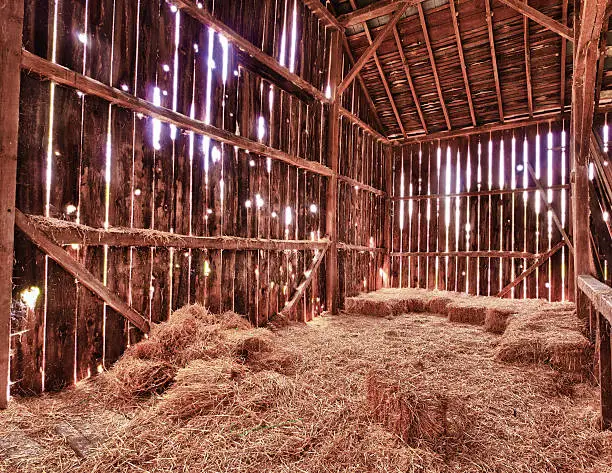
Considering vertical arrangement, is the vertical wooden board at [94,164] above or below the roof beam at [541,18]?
below

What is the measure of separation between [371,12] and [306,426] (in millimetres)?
7135

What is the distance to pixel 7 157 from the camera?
279 centimetres

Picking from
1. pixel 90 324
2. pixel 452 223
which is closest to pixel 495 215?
pixel 452 223

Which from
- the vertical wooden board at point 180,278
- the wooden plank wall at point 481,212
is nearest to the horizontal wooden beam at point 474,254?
the wooden plank wall at point 481,212

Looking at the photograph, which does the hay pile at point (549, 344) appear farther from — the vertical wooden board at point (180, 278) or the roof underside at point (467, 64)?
the roof underside at point (467, 64)

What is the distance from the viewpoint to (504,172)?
8453 mm

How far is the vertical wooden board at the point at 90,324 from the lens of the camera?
3361 mm

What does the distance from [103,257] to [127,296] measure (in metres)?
0.48

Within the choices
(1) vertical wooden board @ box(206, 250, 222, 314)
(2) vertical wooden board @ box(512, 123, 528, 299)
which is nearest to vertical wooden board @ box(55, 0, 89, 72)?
(1) vertical wooden board @ box(206, 250, 222, 314)

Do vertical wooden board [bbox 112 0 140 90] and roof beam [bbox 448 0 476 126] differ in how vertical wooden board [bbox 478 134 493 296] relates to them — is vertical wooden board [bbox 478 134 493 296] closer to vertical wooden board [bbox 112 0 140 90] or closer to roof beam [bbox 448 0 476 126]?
roof beam [bbox 448 0 476 126]

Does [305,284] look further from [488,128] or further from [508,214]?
[488,128]

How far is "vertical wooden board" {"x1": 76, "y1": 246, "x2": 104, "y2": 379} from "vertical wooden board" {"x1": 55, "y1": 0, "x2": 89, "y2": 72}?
1714 millimetres

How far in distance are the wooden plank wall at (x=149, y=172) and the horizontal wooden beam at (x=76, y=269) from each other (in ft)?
0.23

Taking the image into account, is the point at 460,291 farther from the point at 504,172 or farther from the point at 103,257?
the point at 103,257
